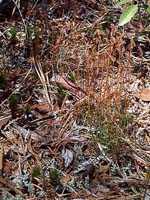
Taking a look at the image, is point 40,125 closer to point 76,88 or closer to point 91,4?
point 76,88

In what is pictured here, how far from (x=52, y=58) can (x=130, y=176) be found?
A: 34.2 inches

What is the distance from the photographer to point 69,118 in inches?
86.5

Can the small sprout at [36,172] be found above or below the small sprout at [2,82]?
below

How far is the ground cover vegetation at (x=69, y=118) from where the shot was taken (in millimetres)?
1913

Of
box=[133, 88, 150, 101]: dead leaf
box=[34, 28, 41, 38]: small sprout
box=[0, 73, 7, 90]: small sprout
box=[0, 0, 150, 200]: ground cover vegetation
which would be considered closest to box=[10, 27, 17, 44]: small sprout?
box=[0, 0, 150, 200]: ground cover vegetation

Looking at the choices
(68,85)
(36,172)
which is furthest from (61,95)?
(36,172)

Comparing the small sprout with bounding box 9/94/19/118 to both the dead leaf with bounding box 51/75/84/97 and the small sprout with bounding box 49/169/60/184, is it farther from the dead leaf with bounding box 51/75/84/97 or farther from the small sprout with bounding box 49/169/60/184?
the small sprout with bounding box 49/169/60/184

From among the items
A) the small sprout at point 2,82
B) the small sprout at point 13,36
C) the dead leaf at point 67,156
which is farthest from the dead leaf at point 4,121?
the small sprout at point 13,36

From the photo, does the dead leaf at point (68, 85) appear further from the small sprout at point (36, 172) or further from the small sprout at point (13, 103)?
the small sprout at point (36, 172)

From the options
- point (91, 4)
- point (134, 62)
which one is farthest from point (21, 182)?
point (91, 4)

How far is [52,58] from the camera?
2.49 meters

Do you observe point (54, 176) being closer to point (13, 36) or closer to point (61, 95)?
point (61, 95)

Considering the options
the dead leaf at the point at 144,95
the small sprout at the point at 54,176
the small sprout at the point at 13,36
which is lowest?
the small sprout at the point at 54,176

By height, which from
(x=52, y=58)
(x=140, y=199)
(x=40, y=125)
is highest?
(x=52, y=58)
